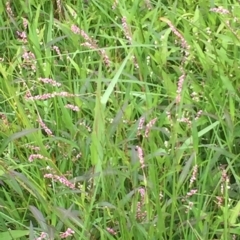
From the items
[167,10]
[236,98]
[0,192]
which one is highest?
[167,10]

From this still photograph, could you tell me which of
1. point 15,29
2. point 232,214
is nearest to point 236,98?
point 232,214

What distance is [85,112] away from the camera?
5.70ft

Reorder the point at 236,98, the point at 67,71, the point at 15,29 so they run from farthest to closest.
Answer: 1. the point at 15,29
2. the point at 67,71
3. the point at 236,98

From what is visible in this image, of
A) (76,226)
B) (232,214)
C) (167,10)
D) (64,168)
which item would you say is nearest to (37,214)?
(76,226)

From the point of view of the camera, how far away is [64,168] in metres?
1.56

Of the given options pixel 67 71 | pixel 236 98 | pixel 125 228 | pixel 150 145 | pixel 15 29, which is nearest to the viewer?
pixel 125 228

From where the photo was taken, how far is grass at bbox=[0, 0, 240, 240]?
1354 mm

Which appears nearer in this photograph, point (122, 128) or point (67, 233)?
point (67, 233)

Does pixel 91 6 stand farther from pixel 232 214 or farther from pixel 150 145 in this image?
pixel 232 214

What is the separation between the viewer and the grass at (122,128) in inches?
53.3

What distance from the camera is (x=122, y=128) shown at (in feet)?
5.11

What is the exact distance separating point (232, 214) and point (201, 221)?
0.09 m

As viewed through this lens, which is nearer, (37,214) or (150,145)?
(37,214)

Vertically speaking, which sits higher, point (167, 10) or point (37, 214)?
point (167, 10)
